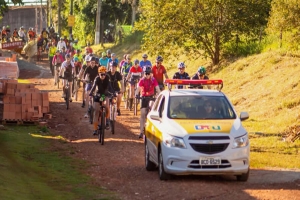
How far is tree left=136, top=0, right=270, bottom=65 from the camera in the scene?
3481 centimetres

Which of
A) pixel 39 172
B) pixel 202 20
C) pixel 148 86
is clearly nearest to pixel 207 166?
pixel 39 172

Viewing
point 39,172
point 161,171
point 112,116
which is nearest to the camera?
point 161,171

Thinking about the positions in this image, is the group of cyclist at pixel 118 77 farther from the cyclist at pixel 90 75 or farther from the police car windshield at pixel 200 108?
the police car windshield at pixel 200 108

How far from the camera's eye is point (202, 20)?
116ft

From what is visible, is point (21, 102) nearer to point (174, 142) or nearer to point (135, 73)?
point (135, 73)

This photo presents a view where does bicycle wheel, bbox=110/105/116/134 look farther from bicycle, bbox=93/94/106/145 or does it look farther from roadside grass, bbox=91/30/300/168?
roadside grass, bbox=91/30/300/168

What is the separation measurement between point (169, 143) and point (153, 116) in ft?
4.88

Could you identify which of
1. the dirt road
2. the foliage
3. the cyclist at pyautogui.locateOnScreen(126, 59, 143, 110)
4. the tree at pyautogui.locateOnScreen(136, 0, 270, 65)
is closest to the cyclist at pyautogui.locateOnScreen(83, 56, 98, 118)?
the dirt road

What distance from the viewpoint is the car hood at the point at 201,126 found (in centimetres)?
1452

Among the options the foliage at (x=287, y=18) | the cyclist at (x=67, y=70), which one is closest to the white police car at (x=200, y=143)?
the foliage at (x=287, y=18)

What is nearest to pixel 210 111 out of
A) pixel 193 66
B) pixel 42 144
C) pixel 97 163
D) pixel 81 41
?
pixel 97 163

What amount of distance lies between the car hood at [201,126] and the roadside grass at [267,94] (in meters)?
2.76

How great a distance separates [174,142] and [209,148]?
0.64m

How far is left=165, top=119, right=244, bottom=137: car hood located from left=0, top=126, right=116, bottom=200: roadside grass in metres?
1.75
